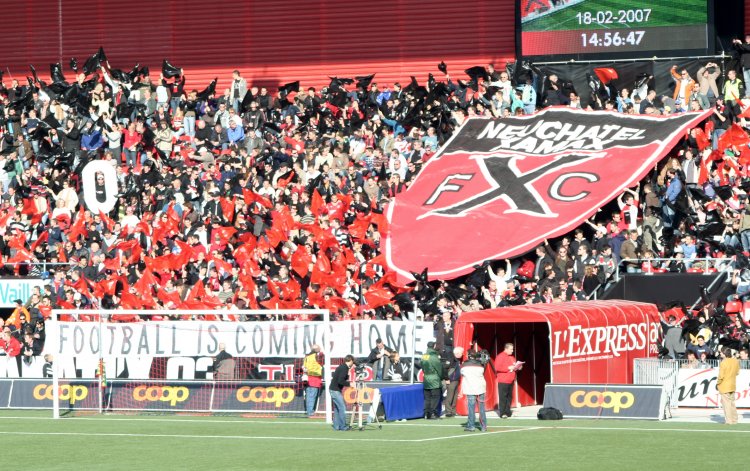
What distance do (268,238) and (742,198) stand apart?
11.5 m

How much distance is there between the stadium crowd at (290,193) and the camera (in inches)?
1380

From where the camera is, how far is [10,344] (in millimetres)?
36562

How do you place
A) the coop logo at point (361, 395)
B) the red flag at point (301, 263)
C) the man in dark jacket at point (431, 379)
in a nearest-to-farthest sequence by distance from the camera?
the coop logo at point (361, 395)
the man in dark jacket at point (431, 379)
the red flag at point (301, 263)

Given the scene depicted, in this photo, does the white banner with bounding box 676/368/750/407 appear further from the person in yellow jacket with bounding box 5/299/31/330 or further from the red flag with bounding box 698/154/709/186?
the person in yellow jacket with bounding box 5/299/31/330

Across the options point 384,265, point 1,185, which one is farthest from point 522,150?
point 1,185

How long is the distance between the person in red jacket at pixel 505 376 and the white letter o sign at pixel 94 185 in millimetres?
16204

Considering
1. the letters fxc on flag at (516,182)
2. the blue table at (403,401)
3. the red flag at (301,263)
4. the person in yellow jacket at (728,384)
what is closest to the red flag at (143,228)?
the red flag at (301,263)

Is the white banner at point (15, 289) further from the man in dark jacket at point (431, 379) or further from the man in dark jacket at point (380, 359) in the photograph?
the man in dark jacket at point (431, 379)

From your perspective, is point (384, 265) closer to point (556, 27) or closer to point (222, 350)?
point (222, 350)

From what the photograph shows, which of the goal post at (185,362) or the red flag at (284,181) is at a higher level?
the red flag at (284,181)

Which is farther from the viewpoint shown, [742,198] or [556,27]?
[556,27]

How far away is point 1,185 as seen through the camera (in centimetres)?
4484

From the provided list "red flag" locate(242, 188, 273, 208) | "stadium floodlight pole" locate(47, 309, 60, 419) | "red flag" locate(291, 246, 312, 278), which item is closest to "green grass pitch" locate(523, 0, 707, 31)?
"red flag" locate(242, 188, 273, 208)

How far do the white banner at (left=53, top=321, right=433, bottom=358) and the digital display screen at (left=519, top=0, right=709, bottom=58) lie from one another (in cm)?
1287
